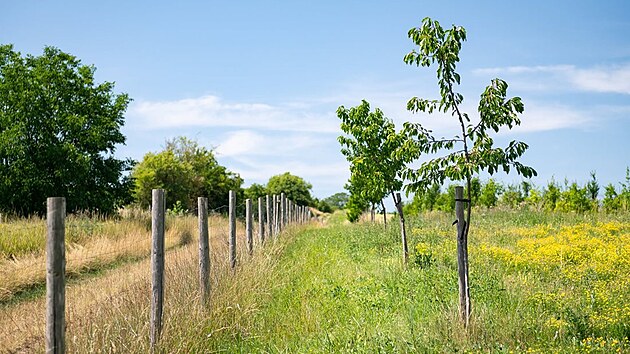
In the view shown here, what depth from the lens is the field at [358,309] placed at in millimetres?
6707

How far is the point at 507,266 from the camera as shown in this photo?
1266 cm

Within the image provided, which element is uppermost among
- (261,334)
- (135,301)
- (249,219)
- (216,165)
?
(216,165)

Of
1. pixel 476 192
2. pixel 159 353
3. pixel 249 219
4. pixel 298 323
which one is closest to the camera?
pixel 159 353

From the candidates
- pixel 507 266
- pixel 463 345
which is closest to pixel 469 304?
pixel 463 345

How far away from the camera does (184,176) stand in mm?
50406

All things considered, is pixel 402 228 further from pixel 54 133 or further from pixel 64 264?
pixel 54 133

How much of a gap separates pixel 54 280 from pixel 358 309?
16.7 feet

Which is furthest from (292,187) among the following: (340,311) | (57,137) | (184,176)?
(340,311)

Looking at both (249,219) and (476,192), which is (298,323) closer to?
(249,219)

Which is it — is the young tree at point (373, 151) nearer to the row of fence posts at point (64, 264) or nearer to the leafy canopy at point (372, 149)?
the leafy canopy at point (372, 149)

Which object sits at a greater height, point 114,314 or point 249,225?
point 249,225

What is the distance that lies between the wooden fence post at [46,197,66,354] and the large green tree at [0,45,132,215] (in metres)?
28.5

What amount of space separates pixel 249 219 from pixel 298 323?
4.92 meters

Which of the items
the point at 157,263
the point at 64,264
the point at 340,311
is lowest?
the point at 340,311
